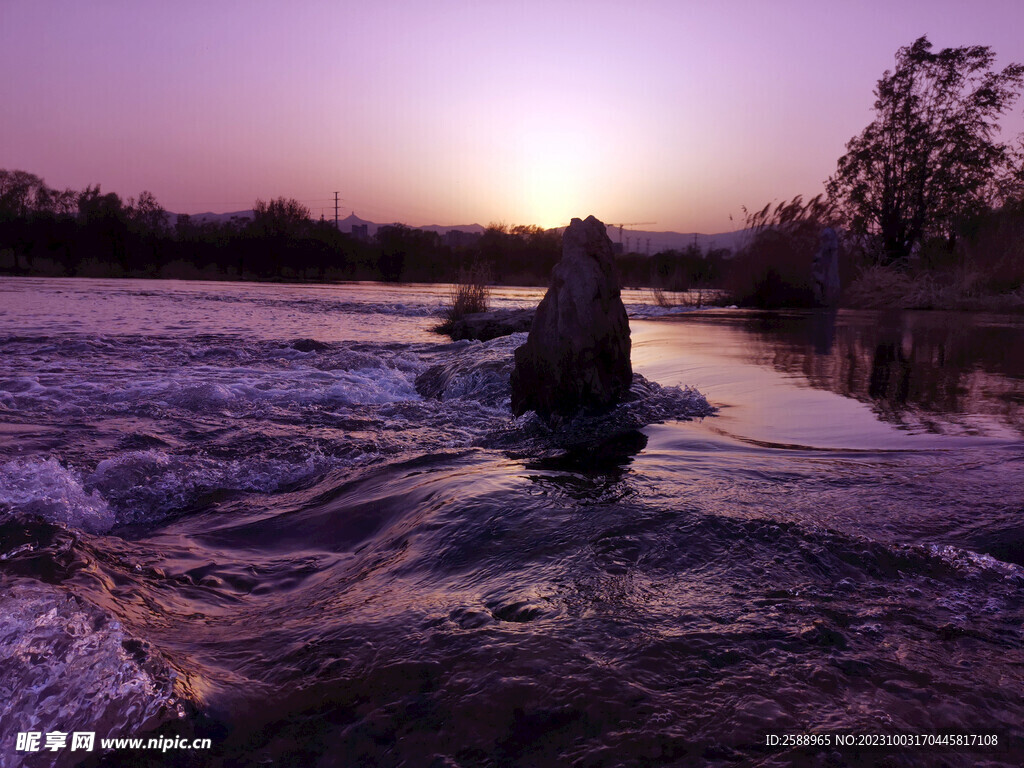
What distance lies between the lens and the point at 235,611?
7.06ft

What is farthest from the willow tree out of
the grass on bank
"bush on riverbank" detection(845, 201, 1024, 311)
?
the grass on bank

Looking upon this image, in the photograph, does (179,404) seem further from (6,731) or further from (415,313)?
(415,313)

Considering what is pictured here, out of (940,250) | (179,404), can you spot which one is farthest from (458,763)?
(940,250)

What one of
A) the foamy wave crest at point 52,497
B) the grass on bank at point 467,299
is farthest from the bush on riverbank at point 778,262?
the foamy wave crest at point 52,497

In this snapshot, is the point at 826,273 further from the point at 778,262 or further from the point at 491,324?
the point at 491,324

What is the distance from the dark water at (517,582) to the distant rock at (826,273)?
1813cm

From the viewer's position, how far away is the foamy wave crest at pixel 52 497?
9.59ft

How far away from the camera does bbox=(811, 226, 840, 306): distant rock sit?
2180 cm

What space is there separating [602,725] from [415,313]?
63.8 ft

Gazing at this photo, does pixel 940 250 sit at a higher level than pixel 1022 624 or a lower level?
higher

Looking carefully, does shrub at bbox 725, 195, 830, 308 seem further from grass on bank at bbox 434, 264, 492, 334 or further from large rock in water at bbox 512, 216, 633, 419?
large rock in water at bbox 512, 216, 633, 419

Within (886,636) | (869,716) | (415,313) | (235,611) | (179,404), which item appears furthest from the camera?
(415,313)

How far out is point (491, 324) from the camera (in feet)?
43.8

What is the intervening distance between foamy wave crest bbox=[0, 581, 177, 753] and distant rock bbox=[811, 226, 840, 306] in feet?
78.2
